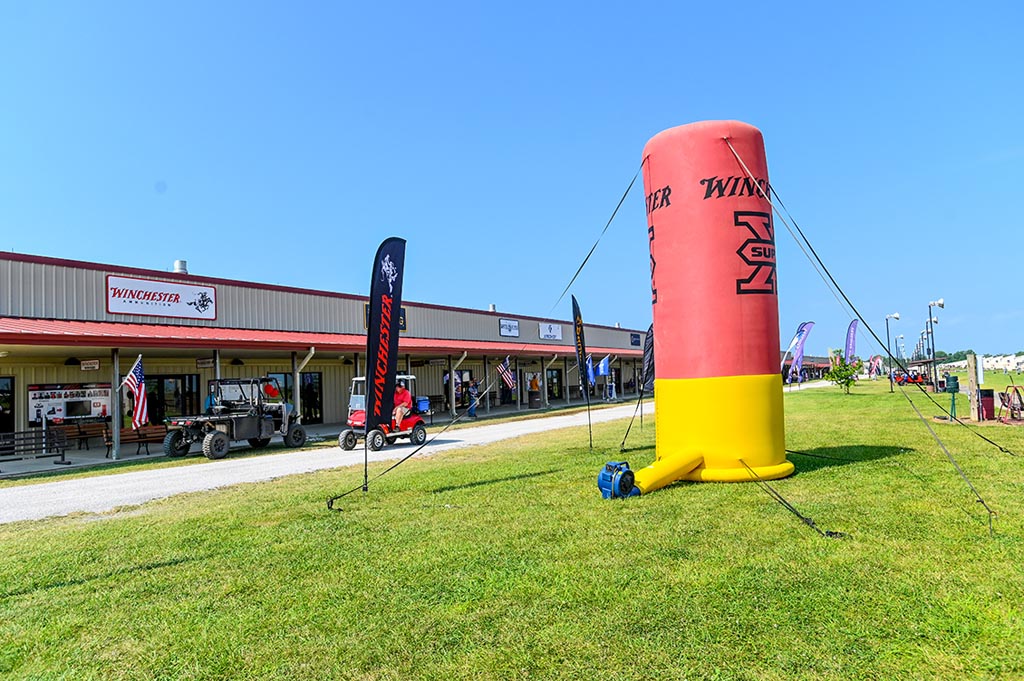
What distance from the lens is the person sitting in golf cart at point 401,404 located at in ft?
52.1

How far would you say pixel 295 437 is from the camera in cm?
1670

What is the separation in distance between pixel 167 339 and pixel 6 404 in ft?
18.7

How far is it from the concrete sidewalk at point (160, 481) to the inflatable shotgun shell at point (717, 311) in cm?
677

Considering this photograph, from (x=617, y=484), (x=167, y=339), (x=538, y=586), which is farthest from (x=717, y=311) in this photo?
(x=167, y=339)

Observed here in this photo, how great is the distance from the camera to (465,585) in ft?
14.5

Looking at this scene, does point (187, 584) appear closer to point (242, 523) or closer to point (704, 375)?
point (242, 523)

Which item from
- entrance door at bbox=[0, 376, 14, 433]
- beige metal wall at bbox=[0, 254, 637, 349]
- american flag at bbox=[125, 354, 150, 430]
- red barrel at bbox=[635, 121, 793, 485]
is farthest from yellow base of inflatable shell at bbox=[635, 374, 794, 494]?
entrance door at bbox=[0, 376, 14, 433]

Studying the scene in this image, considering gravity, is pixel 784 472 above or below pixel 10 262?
below

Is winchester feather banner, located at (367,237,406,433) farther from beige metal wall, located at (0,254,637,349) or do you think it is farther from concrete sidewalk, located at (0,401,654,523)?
beige metal wall, located at (0,254,637,349)

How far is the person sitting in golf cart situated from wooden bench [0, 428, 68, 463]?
8024mm

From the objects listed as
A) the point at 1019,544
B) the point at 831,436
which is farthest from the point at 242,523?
the point at 831,436

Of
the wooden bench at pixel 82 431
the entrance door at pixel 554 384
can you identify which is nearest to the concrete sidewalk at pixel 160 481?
the wooden bench at pixel 82 431

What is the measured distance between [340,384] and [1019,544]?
2444 cm

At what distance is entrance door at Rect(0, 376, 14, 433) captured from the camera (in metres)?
17.3
